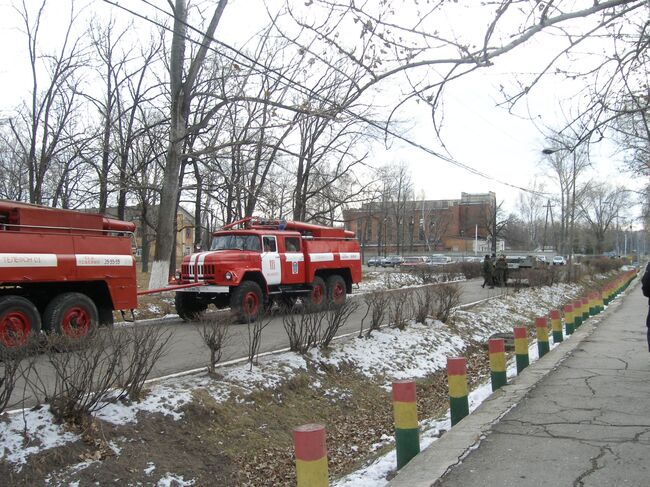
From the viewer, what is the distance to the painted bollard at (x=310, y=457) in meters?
3.30

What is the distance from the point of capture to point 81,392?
16.4 feet

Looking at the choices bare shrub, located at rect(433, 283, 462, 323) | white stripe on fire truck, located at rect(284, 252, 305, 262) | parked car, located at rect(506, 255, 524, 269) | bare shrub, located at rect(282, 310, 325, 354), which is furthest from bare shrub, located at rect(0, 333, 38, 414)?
parked car, located at rect(506, 255, 524, 269)

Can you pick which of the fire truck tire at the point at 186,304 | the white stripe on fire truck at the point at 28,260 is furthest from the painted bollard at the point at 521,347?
the fire truck tire at the point at 186,304

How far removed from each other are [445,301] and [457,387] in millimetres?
7666

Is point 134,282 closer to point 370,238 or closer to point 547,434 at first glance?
A: point 547,434

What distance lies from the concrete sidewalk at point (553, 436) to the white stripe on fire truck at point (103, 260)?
6.88m

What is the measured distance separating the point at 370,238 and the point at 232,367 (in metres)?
105

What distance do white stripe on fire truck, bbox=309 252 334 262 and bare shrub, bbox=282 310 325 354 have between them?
21.9ft

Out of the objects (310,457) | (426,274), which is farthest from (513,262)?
(310,457)

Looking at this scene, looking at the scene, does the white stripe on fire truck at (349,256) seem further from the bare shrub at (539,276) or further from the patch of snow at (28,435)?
the patch of snow at (28,435)

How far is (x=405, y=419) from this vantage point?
4824mm

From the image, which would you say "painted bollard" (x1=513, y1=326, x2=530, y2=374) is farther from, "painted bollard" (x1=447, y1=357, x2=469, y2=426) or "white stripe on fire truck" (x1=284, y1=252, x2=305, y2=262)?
"white stripe on fire truck" (x1=284, y1=252, x2=305, y2=262)

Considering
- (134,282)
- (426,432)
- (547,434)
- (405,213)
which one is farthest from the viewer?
(405,213)

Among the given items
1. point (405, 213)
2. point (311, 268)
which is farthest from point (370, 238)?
point (311, 268)
